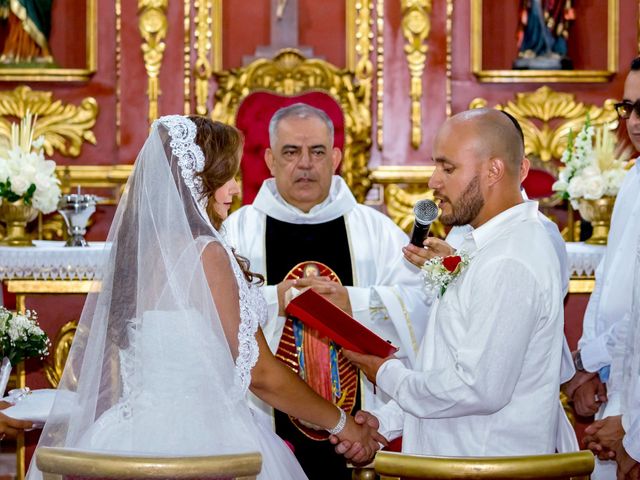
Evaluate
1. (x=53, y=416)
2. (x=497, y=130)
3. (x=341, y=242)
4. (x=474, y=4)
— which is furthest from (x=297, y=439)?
(x=474, y=4)

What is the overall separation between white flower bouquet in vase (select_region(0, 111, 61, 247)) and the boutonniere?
362cm

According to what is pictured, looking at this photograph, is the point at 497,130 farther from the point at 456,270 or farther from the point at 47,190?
A: the point at 47,190

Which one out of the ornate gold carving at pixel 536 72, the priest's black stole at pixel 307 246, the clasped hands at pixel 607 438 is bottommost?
the clasped hands at pixel 607 438

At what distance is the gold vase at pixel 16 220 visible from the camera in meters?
6.14

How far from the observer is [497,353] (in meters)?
2.73

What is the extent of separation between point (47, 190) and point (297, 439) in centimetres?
246

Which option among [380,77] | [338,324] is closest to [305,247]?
[338,324]

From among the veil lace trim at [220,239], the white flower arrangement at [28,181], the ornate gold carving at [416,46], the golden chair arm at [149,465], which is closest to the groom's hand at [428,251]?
the veil lace trim at [220,239]

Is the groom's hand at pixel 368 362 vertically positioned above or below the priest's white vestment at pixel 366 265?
below

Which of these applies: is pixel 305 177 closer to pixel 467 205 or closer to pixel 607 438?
pixel 467 205

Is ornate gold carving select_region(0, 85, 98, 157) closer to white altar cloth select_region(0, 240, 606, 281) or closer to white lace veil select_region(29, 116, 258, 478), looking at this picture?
white altar cloth select_region(0, 240, 606, 281)

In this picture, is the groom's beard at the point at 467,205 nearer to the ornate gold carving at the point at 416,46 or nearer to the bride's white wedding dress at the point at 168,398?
the bride's white wedding dress at the point at 168,398

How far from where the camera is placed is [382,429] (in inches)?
136

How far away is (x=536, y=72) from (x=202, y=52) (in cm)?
227
